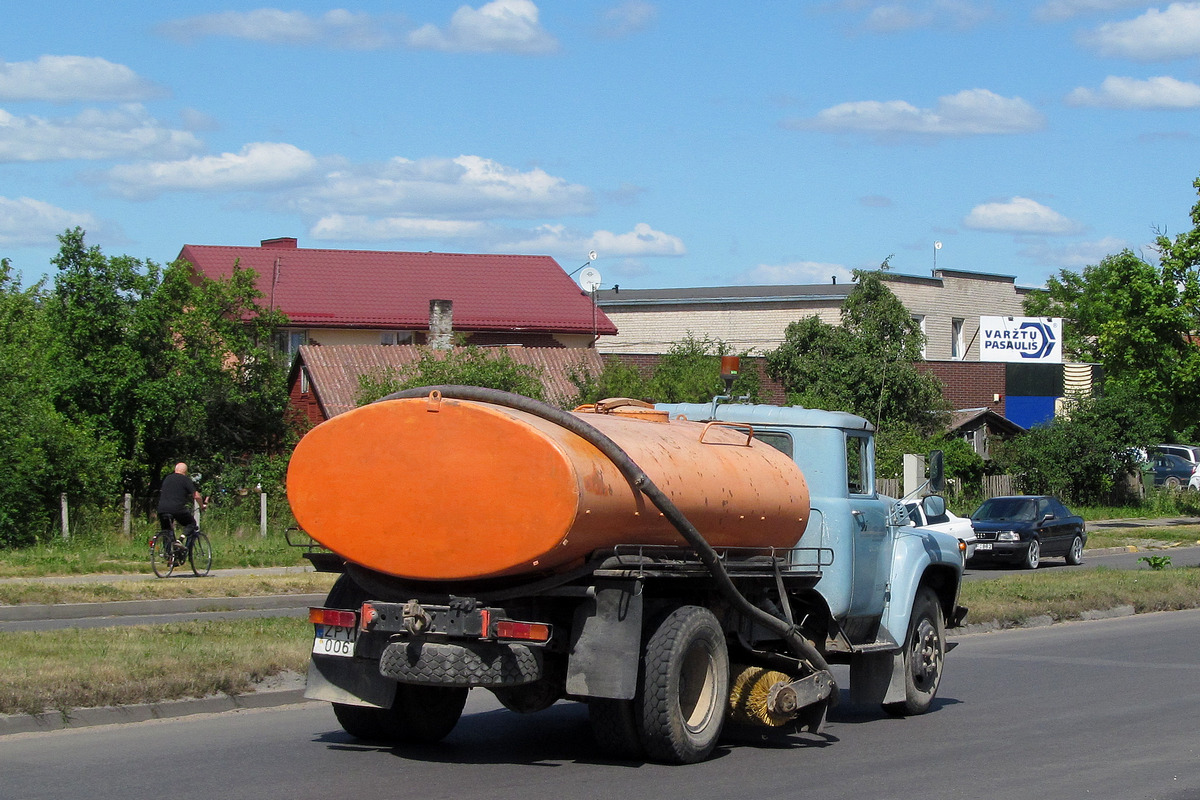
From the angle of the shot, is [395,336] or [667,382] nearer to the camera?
[667,382]

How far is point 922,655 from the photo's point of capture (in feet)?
36.7

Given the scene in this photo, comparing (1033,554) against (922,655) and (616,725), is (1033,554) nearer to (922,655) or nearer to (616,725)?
(922,655)

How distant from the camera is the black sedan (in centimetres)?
2898

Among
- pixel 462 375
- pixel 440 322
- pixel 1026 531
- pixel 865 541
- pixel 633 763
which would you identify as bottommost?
pixel 633 763

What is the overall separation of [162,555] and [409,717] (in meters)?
14.6

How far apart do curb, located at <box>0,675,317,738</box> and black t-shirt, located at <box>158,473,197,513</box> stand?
39.7 feet

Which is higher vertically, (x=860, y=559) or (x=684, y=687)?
(x=860, y=559)

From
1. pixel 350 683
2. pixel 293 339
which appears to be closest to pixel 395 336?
pixel 293 339

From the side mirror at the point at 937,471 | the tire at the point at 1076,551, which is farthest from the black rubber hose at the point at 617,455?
the tire at the point at 1076,551

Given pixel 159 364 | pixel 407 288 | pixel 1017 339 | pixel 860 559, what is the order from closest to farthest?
1. pixel 860 559
2. pixel 159 364
3. pixel 407 288
4. pixel 1017 339

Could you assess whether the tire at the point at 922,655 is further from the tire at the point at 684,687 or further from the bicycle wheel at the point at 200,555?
the bicycle wheel at the point at 200,555

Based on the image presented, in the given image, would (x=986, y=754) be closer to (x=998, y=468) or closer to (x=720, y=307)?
(x=998, y=468)

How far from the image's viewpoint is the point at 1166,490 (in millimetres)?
48969

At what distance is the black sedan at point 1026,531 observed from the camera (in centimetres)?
2898
